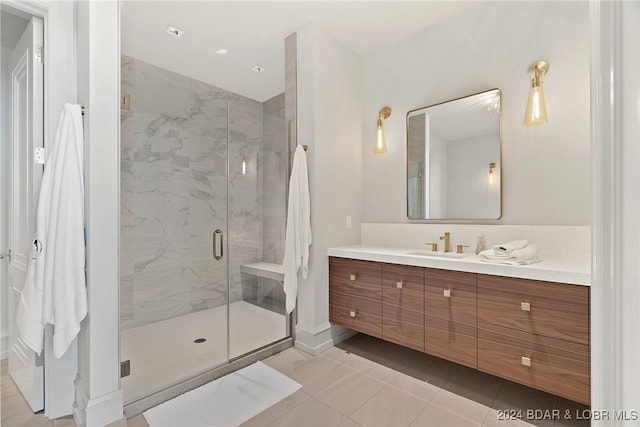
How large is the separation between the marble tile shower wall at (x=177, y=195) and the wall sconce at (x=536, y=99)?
6.85 feet

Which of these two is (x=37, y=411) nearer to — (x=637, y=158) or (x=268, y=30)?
(x=637, y=158)

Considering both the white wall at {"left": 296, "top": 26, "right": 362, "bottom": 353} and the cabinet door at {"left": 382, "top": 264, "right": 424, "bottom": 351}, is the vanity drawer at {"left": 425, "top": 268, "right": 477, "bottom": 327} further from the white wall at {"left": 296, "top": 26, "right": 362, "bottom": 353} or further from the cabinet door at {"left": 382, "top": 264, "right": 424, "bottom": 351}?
the white wall at {"left": 296, "top": 26, "right": 362, "bottom": 353}

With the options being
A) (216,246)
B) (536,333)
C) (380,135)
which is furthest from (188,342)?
(380,135)

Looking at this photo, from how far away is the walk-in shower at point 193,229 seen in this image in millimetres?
2008

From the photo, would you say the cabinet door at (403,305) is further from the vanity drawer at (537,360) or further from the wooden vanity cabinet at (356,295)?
the vanity drawer at (537,360)


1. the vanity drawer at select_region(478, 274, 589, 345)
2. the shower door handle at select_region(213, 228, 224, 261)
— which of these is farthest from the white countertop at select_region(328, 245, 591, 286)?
the shower door handle at select_region(213, 228, 224, 261)

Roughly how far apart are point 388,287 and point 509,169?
1.25m

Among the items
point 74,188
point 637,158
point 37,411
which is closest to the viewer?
point 637,158

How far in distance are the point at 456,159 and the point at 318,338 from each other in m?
1.89

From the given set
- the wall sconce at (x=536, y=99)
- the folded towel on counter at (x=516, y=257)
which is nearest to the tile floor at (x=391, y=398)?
the folded towel on counter at (x=516, y=257)

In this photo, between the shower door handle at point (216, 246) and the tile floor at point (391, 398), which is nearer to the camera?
the tile floor at point (391, 398)

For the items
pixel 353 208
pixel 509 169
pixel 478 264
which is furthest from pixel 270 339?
pixel 509 169

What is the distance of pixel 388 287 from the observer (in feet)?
7.48

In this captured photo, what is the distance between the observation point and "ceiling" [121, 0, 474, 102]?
2373 millimetres
